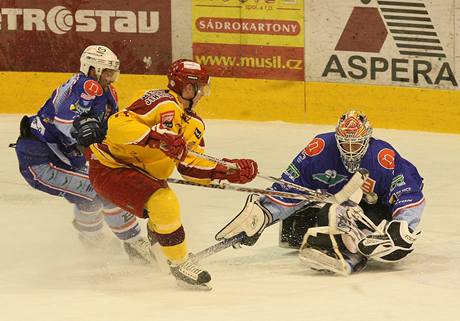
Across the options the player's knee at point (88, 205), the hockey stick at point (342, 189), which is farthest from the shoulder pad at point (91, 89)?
the hockey stick at point (342, 189)

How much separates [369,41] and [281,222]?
2.99 m

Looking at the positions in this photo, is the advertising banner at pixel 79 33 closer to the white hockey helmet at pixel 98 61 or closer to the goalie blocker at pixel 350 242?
the white hockey helmet at pixel 98 61

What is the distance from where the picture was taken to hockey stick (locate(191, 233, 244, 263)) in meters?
5.82

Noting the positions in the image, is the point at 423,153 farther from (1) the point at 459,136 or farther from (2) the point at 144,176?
(2) the point at 144,176

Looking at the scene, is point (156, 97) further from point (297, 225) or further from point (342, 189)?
point (297, 225)

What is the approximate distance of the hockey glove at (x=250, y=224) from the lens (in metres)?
5.89

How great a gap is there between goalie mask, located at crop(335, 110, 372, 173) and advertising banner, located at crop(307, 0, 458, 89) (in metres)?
2.92

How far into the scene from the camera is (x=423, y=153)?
8336mm

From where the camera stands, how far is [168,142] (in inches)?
209

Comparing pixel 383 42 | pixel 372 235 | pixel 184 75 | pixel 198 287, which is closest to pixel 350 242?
pixel 372 235

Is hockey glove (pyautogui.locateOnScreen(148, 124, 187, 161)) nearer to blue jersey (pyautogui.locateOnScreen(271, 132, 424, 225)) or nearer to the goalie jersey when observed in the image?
the goalie jersey

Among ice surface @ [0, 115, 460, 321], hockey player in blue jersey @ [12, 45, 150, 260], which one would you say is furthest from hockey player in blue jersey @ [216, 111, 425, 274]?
hockey player in blue jersey @ [12, 45, 150, 260]

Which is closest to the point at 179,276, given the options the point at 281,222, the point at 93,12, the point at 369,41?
the point at 281,222

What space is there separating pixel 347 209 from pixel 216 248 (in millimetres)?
602
